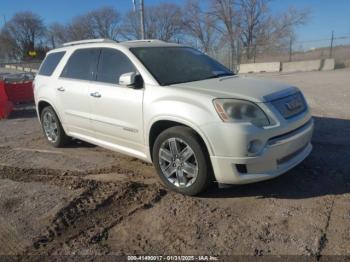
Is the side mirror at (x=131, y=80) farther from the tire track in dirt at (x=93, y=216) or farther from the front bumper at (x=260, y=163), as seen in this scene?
the front bumper at (x=260, y=163)

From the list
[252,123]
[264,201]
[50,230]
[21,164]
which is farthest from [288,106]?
[21,164]

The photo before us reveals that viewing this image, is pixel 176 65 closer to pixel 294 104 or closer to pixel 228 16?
pixel 294 104

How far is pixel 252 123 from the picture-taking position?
3.77 meters

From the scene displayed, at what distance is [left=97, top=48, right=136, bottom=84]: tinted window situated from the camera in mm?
4898

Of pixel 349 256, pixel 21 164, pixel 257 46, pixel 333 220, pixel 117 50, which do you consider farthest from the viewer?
pixel 257 46

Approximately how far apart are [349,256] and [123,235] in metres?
1.97

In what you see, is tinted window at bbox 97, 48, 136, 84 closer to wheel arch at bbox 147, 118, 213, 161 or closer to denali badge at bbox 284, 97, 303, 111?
wheel arch at bbox 147, 118, 213, 161

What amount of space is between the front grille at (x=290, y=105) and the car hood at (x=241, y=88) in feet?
0.18

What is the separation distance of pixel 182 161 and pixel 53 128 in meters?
3.33

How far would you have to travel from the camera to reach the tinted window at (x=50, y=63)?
6.34 meters

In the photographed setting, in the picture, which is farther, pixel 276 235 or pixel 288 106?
pixel 288 106

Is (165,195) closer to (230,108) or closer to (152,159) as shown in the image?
(152,159)

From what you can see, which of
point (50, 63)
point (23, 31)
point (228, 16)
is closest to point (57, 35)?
point (23, 31)

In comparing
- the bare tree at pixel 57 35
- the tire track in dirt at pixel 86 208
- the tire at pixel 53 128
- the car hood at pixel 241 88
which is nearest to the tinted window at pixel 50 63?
the tire at pixel 53 128
